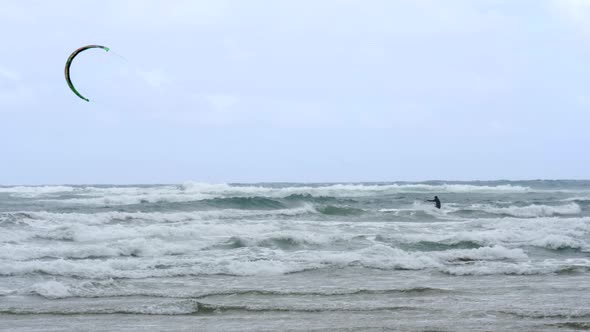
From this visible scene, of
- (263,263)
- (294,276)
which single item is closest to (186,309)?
(294,276)

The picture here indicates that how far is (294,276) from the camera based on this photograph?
11.0 metres

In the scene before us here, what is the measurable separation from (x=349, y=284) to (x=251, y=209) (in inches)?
616

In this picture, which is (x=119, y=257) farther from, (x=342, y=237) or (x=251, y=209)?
(x=251, y=209)

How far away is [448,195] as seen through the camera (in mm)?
37500

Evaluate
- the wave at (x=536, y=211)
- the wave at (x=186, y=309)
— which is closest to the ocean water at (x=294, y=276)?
the wave at (x=186, y=309)

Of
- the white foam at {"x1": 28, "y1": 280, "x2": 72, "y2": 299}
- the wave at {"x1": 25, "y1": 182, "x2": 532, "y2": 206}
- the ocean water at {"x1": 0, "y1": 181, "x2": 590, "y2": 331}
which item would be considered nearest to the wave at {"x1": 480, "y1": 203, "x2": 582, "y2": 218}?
the ocean water at {"x1": 0, "y1": 181, "x2": 590, "y2": 331}

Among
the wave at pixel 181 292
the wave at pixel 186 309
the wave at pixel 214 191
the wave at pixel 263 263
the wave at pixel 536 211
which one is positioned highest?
the wave at pixel 214 191

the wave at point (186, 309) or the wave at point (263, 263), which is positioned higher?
the wave at point (263, 263)

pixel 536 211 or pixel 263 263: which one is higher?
pixel 536 211

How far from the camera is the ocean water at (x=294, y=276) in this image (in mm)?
7633

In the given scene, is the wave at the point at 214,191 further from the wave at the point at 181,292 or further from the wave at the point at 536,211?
the wave at the point at 181,292

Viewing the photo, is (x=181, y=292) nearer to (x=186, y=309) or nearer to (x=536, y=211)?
(x=186, y=309)

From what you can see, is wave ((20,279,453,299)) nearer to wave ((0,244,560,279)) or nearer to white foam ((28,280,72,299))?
white foam ((28,280,72,299))

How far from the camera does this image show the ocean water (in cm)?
763
